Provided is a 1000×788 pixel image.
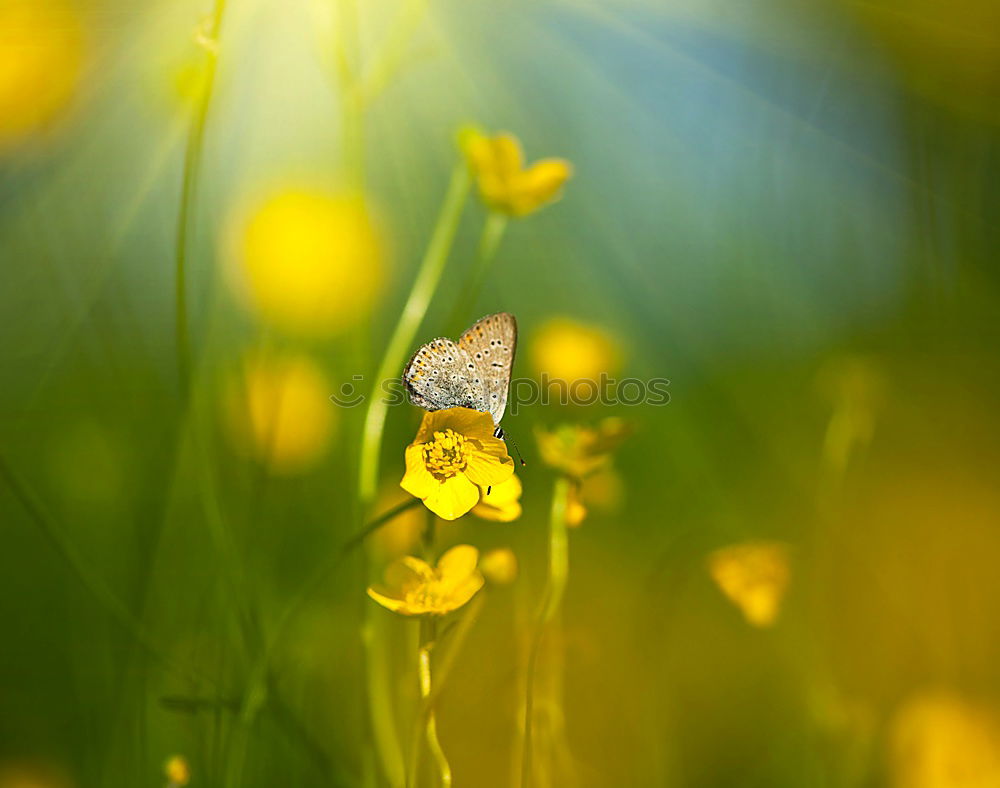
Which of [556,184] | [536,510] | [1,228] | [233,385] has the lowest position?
[536,510]

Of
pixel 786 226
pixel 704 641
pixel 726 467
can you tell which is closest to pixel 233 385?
pixel 704 641

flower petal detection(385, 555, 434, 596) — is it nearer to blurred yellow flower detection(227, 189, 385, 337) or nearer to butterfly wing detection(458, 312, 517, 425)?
butterfly wing detection(458, 312, 517, 425)

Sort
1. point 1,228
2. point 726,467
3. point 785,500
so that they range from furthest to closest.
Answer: point 726,467 → point 785,500 → point 1,228

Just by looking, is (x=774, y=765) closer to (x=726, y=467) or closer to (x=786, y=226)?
(x=726, y=467)

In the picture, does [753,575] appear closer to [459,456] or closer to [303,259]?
[459,456]

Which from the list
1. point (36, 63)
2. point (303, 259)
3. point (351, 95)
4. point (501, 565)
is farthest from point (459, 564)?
point (303, 259)

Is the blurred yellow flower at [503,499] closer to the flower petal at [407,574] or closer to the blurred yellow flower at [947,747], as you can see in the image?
the flower petal at [407,574]

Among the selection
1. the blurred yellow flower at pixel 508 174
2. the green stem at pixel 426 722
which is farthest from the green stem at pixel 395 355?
the green stem at pixel 426 722
